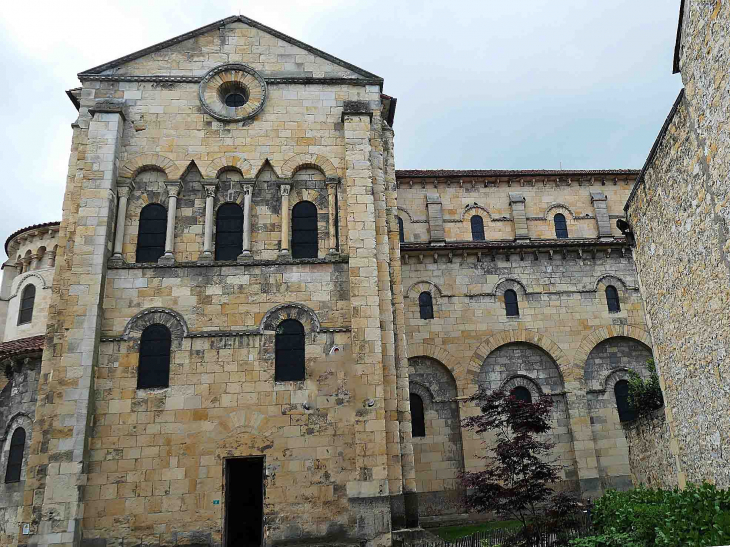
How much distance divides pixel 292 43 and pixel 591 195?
50.3 ft

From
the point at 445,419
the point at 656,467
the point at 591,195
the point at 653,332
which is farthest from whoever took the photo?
the point at 591,195

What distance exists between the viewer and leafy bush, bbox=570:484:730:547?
7.48 meters

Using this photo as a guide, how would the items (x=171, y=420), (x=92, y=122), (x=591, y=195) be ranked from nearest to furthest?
(x=171, y=420) → (x=92, y=122) → (x=591, y=195)

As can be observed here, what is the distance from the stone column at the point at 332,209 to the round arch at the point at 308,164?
23cm

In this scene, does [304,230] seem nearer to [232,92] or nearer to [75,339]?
[232,92]

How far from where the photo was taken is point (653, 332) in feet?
43.4

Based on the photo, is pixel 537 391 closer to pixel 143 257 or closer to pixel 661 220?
pixel 661 220

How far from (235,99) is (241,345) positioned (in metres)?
7.72

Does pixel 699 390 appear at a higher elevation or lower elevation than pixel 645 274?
lower

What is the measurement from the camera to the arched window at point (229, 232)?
16.5m

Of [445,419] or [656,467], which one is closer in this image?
[656,467]

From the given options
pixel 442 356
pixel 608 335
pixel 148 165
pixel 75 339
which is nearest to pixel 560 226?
pixel 608 335

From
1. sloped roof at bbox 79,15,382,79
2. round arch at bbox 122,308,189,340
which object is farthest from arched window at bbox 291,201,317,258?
sloped roof at bbox 79,15,382,79

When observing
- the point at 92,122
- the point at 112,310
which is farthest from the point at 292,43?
the point at 112,310
